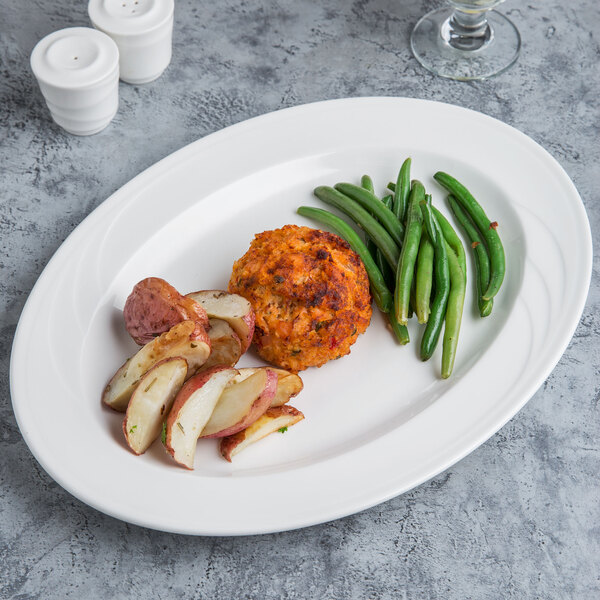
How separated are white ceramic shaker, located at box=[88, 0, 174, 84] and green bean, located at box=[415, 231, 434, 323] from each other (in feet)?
6.57

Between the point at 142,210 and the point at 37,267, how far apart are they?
639 mm

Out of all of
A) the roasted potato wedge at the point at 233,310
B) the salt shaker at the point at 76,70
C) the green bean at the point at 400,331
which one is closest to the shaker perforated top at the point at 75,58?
the salt shaker at the point at 76,70

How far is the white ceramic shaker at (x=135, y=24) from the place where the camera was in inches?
189

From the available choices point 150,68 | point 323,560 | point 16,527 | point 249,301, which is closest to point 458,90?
point 150,68

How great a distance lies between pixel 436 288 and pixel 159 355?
1.37m

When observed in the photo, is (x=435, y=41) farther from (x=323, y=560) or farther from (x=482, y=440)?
(x=323, y=560)

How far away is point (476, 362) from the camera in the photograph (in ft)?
12.8

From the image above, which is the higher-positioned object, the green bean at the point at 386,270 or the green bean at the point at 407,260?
the green bean at the point at 407,260

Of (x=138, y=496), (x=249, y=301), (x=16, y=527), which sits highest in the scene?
(x=249, y=301)

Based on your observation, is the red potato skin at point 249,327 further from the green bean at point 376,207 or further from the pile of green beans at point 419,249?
the green bean at point 376,207

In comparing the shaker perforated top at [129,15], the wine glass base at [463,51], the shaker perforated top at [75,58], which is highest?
the shaker perforated top at [129,15]

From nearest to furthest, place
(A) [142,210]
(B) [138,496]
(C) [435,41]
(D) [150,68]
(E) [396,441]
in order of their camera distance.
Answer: (B) [138,496]
(E) [396,441]
(A) [142,210]
(D) [150,68]
(C) [435,41]

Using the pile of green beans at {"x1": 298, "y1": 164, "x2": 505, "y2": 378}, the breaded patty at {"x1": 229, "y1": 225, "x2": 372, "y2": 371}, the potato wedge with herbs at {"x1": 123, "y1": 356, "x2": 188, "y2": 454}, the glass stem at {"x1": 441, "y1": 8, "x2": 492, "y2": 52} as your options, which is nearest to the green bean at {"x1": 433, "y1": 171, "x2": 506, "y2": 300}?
the pile of green beans at {"x1": 298, "y1": 164, "x2": 505, "y2": 378}

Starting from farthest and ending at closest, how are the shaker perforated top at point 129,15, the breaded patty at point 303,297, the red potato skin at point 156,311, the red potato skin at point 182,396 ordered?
the shaker perforated top at point 129,15, the breaded patty at point 303,297, the red potato skin at point 156,311, the red potato skin at point 182,396
